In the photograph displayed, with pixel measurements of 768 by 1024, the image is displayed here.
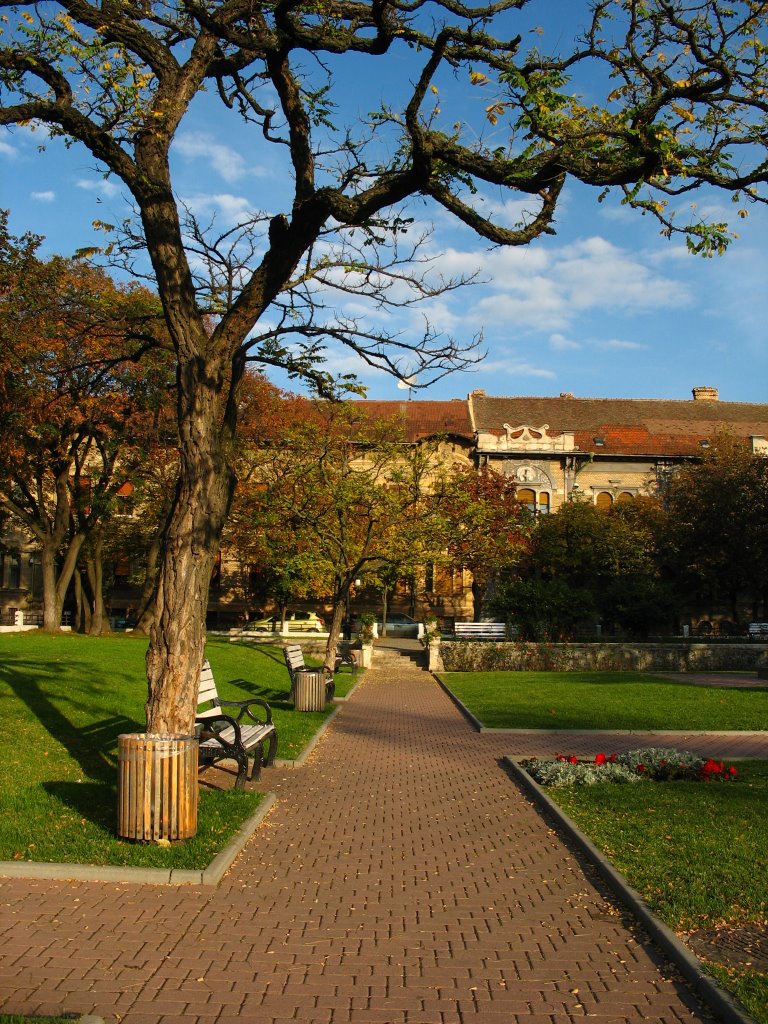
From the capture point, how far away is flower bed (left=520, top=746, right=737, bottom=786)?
8945 millimetres

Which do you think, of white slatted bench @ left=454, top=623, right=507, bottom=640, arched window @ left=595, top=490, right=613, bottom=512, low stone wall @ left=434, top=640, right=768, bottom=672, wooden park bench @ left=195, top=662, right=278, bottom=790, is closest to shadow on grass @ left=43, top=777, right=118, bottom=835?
wooden park bench @ left=195, top=662, right=278, bottom=790

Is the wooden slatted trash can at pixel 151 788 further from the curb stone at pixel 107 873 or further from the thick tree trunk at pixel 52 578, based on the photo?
the thick tree trunk at pixel 52 578

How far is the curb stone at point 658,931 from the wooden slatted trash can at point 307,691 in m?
7.30

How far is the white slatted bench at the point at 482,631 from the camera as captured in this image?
31.8m

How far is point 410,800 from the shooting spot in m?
8.63

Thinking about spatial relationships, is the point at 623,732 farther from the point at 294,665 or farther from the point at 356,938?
the point at 356,938

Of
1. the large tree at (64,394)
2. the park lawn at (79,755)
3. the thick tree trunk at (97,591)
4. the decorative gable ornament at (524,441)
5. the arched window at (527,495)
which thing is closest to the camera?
the park lawn at (79,755)

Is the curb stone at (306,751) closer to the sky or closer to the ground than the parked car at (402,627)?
closer to the sky

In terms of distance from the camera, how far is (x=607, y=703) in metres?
16.7

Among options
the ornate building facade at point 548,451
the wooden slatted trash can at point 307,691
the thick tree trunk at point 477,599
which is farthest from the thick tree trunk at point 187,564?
the ornate building facade at point 548,451

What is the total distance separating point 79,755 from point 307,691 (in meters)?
5.98

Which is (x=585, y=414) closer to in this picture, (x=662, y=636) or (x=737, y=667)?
(x=662, y=636)

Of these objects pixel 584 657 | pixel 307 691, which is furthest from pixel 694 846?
pixel 584 657

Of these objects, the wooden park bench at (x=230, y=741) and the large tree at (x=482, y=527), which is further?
the large tree at (x=482, y=527)
